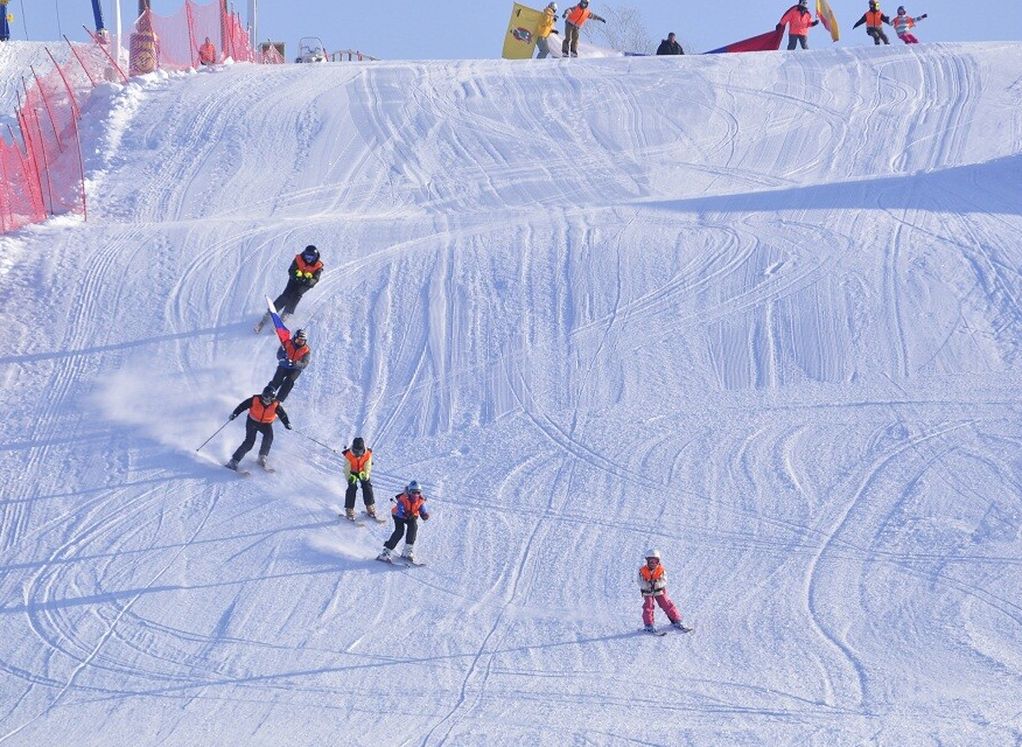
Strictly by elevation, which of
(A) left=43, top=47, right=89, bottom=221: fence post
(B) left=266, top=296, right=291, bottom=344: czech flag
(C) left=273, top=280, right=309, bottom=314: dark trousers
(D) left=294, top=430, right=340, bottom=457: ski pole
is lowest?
(D) left=294, top=430, right=340, bottom=457: ski pole

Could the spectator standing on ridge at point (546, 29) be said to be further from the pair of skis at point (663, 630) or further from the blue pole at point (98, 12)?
the pair of skis at point (663, 630)

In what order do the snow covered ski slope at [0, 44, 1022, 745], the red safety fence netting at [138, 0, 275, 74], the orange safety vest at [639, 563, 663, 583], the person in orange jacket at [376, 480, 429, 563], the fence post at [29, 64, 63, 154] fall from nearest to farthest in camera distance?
the snow covered ski slope at [0, 44, 1022, 745] < the orange safety vest at [639, 563, 663, 583] < the person in orange jacket at [376, 480, 429, 563] < the fence post at [29, 64, 63, 154] < the red safety fence netting at [138, 0, 275, 74]

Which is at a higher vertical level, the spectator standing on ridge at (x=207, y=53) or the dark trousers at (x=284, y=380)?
the spectator standing on ridge at (x=207, y=53)

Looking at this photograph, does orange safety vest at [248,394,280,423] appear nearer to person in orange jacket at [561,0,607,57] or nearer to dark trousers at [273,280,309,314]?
dark trousers at [273,280,309,314]

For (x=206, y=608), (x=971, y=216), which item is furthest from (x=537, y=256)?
(x=206, y=608)

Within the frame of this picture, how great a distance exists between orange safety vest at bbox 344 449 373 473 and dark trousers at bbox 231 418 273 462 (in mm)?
1228

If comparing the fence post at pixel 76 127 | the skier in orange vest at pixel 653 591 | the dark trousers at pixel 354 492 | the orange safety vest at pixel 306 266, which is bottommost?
the skier in orange vest at pixel 653 591

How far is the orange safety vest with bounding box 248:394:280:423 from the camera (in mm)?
14758

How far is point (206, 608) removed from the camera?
1293cm

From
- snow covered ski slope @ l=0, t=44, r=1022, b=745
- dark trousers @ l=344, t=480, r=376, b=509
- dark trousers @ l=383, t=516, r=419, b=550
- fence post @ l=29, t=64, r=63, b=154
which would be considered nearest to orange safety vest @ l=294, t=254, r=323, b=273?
snow covered ski slope @ l=0, t=44, r=1022, b=745

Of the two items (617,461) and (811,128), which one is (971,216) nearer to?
(811,128)

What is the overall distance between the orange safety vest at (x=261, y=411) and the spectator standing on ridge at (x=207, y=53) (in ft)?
44.5

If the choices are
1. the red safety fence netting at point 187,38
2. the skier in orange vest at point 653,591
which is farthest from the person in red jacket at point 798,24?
the skier in orange vest at point 653,591

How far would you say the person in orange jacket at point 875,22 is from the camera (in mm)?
28891
